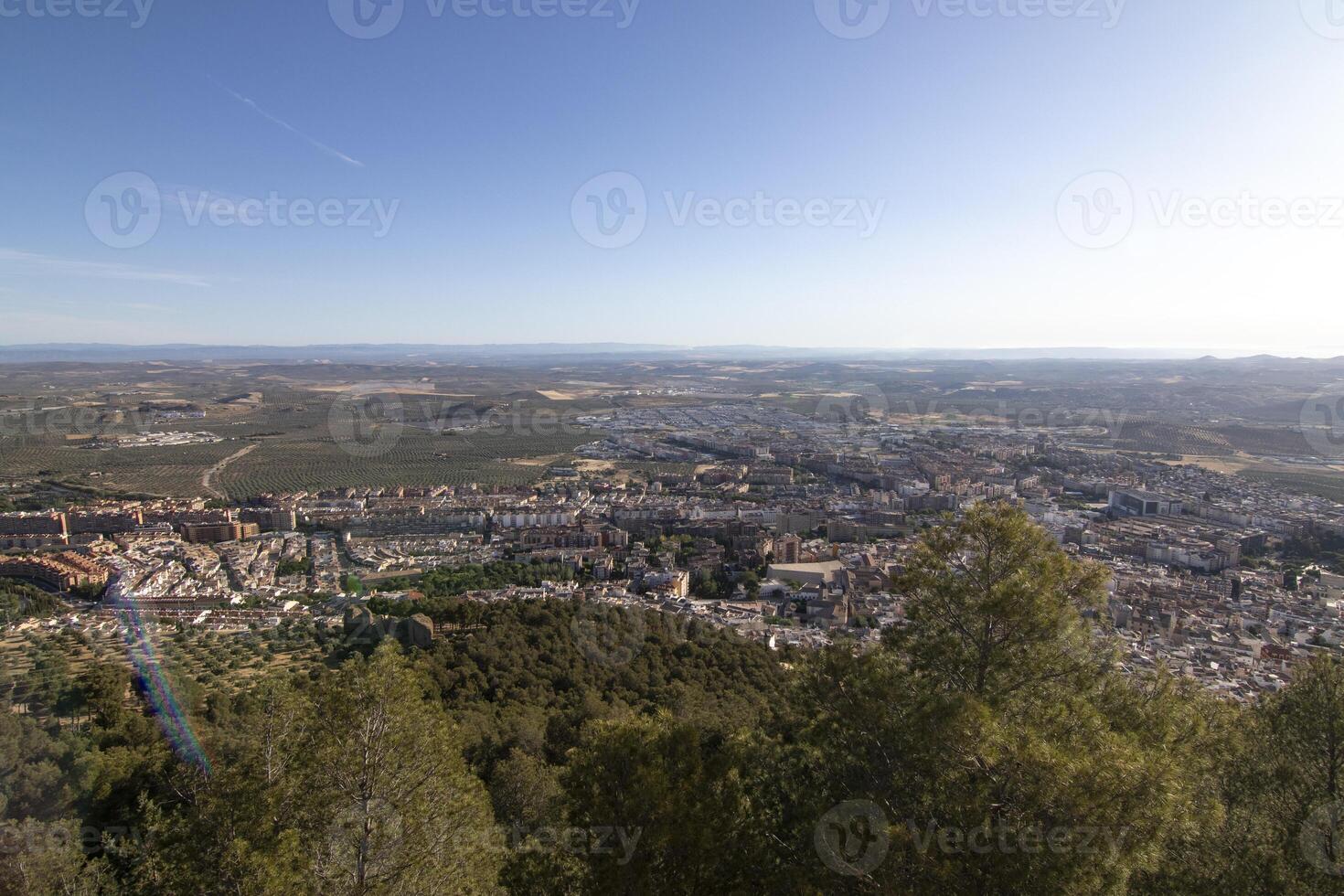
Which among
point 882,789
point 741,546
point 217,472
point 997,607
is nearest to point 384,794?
point 882,789

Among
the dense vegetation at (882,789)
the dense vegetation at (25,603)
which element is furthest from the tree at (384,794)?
the dense vegetation at (25,603)

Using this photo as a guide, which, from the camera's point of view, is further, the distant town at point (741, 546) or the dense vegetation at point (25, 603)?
the dense vegetation at point (25, 603)

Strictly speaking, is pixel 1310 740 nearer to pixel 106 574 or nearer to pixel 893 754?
pixel 893 754

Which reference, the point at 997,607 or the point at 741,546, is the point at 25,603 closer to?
the point at 741,546

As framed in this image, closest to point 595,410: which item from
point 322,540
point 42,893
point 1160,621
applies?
point 322,540

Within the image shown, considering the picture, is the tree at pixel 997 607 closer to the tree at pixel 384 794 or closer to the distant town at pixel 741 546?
the distant town at pixel 741 546
